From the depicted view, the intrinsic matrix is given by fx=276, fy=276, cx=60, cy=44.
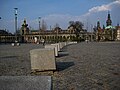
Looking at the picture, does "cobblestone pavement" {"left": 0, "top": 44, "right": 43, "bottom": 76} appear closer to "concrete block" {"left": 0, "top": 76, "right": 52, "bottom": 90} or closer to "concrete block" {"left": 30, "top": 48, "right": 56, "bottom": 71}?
"concrete block" {"left": 30, "top": 48, "right": 56, "bottom": 71}

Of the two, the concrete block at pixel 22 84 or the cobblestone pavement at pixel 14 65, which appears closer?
the concrete block at pixel 22 84

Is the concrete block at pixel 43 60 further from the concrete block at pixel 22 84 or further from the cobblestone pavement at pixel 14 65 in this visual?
the concrete block at pixel 22 84

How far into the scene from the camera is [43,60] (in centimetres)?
1173

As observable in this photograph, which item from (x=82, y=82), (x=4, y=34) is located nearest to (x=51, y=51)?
(x=82, y=82)

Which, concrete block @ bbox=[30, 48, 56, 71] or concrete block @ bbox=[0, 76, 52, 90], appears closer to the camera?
concrete block @ bbox=[0, 76, 52, 90]

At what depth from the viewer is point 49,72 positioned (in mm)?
11664

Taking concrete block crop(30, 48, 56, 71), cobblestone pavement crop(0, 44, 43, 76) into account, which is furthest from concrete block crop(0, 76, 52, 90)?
concrete block crop(30, 48, 56, 71)

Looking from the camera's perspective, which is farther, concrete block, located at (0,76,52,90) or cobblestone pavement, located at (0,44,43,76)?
cobblestone pavement, located at (0,44,43,76)

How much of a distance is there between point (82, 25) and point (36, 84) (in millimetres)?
158179

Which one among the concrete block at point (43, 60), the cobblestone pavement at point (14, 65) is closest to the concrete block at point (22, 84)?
A: the cobblestone pavement at point (14, 65)

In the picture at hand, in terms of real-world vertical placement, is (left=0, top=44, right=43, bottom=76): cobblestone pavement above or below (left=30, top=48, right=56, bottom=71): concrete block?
below

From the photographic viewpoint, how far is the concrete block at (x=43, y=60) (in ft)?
38.2

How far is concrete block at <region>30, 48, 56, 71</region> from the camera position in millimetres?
11648

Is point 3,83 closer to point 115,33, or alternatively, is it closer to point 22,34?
point 22,34
